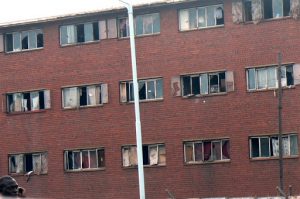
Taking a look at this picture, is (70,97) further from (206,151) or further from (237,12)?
(237,12)

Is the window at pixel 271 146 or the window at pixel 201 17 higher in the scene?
the window at pixel 201 17

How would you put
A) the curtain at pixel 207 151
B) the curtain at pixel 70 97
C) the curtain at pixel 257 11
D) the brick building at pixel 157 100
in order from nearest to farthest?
the brick building at pixel 157 100 → the curtain at pixel 257 11 → the curtain at pixel 207 151 → the curtain at pixel 70 97

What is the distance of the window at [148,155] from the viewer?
3369 cm

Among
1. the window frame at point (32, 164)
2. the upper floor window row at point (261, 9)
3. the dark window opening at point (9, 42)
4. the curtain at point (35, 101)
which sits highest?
the upper floor window row at point (261, 9)

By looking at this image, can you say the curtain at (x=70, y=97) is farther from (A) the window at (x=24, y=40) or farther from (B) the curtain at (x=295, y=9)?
(B) the curtain at (x=295, y=9)

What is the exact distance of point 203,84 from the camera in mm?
33125

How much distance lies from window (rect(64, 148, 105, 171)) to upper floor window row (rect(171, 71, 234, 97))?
4599mm

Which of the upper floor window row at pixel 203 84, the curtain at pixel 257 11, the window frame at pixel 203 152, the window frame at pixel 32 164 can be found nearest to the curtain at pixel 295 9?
the curtain at pixel 257 11

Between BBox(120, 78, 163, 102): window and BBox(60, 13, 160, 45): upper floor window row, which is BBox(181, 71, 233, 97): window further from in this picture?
BBox(60, 13, 160, 45): upper floor window row

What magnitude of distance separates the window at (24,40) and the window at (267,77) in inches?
401

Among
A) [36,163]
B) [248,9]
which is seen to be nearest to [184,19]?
[248,9]

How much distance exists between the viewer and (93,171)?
34750 millimetres

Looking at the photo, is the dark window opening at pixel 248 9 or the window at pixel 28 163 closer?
the dark window opening at pixel 248 9

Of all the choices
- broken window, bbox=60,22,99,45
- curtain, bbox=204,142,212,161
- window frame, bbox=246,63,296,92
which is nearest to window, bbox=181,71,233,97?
window frame, bbox=246,63,296,92
